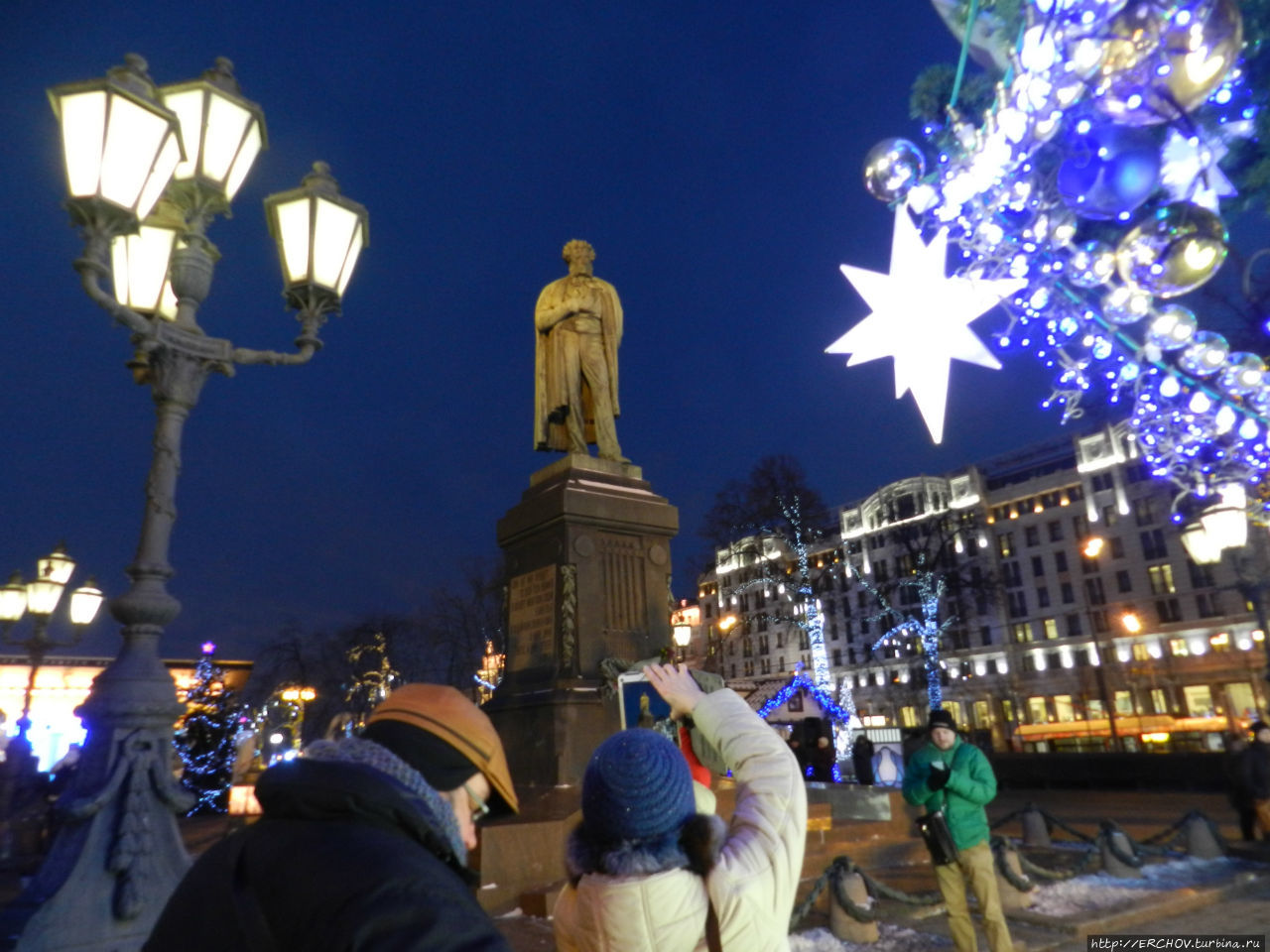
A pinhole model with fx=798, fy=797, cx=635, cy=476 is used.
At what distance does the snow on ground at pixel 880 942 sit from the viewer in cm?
630

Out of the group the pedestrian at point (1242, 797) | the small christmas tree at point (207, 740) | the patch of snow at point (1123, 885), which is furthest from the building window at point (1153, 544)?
the small christmas tree at point (207, 740)

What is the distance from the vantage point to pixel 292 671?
6244 centimetres

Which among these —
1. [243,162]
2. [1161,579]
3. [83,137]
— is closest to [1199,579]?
[1161,579]

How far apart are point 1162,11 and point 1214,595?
6918 cm

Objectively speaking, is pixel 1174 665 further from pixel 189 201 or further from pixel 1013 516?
pixel 189 201

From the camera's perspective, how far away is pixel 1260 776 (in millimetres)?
11297

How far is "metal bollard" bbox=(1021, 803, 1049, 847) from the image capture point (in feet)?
37.3

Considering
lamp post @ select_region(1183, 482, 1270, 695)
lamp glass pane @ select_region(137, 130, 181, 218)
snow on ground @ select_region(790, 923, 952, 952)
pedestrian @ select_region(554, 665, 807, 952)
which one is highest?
lamp glass pane @ select_region(137, 130, 181, 218)

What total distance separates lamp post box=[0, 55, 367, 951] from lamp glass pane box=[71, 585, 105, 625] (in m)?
10.2

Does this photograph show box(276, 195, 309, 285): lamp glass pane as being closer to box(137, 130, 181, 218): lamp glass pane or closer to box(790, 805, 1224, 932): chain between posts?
box(137, 130, 181, 218): lamp glass pane

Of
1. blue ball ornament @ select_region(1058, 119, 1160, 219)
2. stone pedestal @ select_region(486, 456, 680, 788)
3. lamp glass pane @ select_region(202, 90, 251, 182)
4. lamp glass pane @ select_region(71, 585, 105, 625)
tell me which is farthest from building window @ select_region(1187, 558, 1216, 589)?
lamp glass pane @ select_region(202, 90, 251, 182)

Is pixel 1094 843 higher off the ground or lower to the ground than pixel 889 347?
lower

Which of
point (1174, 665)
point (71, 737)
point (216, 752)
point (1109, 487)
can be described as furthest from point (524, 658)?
point (1109, 487)

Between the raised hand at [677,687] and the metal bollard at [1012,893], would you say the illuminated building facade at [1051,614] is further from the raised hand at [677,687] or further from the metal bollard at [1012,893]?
the raised hand at [677,687]
